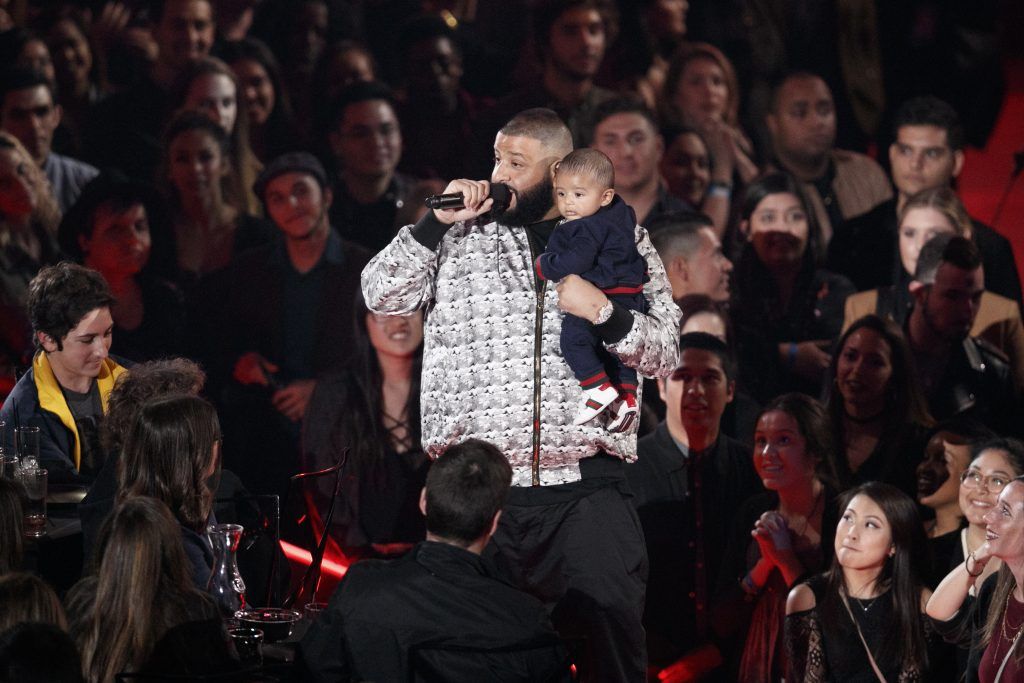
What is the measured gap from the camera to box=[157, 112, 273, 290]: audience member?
6496mm

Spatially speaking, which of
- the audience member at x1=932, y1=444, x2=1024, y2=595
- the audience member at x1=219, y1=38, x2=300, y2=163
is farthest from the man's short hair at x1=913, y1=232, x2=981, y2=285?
the audience member at x1=219, y1=38, x2=300, y2=163

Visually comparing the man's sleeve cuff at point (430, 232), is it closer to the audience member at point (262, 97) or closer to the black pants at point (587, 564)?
the black pants at point (587, 564)

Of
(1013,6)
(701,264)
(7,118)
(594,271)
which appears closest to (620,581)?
(594,271)

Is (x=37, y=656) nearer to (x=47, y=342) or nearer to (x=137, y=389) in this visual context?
(x=137, y=389)

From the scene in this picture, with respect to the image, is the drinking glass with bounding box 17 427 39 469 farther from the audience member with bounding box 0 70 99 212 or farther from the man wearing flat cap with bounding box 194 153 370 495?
the audience member with bounding box 0 70 99 212

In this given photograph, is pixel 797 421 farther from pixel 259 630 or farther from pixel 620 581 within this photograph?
pixel 259 630

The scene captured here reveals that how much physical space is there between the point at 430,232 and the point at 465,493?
0.98 m

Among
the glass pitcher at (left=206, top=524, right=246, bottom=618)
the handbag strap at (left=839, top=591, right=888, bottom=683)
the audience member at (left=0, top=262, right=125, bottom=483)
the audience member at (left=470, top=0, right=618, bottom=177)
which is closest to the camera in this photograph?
the glass pitcher at (left=206, top=524, right=246, bottom=618)

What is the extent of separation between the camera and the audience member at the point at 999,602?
3.75 metres

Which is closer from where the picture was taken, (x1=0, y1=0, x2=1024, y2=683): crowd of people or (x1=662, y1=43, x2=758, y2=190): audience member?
(x1=0, y1=0, x2=1024, y2=683): crowd of people

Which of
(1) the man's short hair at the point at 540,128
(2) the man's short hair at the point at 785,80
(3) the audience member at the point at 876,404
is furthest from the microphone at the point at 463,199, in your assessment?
(2) the man's short hair at the point at 785,80

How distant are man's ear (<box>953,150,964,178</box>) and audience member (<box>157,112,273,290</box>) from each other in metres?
3.70

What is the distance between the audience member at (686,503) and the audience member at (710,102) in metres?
1.40

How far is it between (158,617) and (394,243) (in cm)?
133
